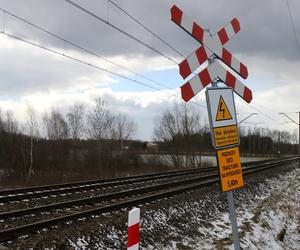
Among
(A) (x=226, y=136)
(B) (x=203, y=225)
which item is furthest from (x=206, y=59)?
(B) (x=203, y=225)

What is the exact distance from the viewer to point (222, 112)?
5.48m

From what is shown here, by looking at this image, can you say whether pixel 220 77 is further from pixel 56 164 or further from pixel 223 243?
pixel 56 164

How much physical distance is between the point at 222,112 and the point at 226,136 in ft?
1.08

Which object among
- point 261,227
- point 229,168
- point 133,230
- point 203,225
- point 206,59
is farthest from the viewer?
point 261,227

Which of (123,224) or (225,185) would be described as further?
(123,224)

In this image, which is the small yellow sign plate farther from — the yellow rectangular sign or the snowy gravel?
the snowy gravel

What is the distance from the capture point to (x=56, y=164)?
50.3 meters

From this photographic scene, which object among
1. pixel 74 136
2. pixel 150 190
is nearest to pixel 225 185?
pixel 150 190

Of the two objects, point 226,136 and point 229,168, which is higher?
point 226,136

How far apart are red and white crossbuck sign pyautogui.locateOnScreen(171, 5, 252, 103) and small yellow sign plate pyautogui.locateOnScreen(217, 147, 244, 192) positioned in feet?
3.01

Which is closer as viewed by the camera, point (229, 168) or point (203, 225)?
point (229, 168)

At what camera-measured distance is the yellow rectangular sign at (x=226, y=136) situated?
532 centimetres

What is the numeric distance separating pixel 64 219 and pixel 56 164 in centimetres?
4213

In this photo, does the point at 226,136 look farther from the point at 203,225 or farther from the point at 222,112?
the point at 203,225
